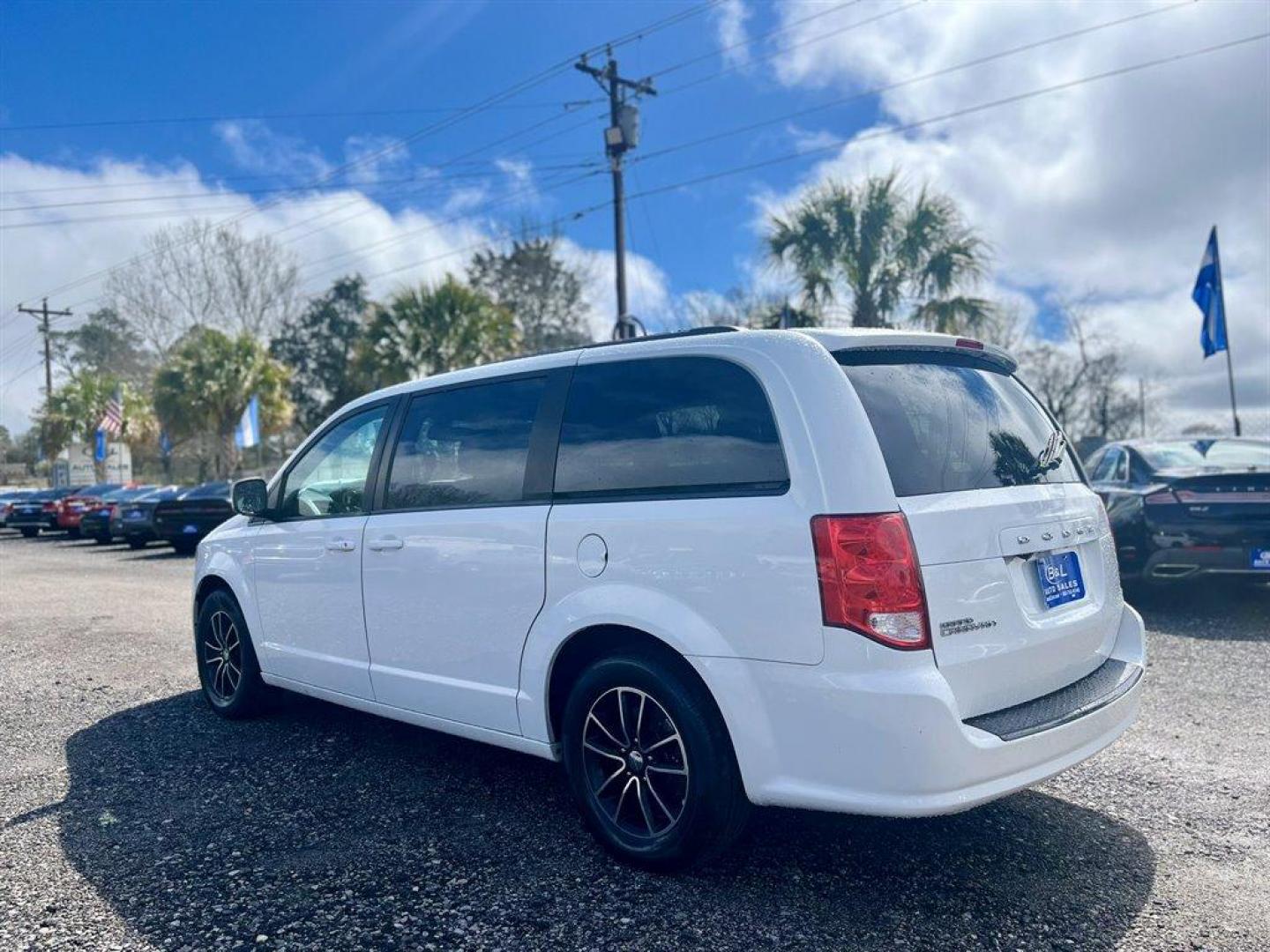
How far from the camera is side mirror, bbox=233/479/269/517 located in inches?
202

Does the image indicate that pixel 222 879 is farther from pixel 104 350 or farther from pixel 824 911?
pixel 104 350

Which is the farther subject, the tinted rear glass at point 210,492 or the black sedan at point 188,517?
the tinted rear glass at point 210,492

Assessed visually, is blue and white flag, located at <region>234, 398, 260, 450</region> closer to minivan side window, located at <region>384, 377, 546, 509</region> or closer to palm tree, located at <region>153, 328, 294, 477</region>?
palm tree, located at <region>153, 328, 294, 477</region>

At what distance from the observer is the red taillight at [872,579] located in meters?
2.82

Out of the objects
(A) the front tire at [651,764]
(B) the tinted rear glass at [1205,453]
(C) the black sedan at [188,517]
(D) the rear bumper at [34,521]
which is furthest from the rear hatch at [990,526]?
(D) the rear bumper at [34,521]

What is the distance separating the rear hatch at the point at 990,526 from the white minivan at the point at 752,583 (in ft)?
0.04

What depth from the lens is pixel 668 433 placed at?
3.37 metres

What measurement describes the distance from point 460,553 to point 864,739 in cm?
180

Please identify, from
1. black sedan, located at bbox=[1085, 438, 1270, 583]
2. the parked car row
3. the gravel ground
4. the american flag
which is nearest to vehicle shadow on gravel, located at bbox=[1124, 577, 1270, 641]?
black sedan, located at bbox=[1085, 438, 1270, 583]

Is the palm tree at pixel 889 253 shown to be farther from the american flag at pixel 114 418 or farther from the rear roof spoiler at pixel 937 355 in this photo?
the american flag at pixel 114 418

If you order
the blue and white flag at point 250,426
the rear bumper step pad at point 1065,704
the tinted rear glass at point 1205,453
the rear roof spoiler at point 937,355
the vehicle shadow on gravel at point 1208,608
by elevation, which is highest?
the blue and white flag at point 250,426

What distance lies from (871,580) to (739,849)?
1.24m

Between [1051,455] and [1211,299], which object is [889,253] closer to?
[1211,299]

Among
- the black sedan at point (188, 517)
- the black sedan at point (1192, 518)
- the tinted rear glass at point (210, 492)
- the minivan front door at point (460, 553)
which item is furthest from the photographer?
the tinted rear glass at point (210, 492)
